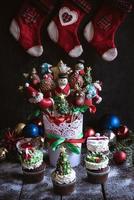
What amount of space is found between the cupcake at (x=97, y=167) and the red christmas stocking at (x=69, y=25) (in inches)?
22.0

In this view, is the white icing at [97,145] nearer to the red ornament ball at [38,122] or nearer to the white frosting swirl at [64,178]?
the white frosting swirl at [64,178]

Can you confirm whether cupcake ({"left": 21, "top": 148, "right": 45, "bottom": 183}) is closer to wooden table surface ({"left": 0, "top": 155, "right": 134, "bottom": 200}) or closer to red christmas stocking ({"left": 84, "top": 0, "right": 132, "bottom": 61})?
wooden table surface ({"left": 0, "top": 155, "right": 134, "bottom": 200})

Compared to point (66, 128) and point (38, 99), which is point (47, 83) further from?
point (66, 128)

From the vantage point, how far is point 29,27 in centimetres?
209

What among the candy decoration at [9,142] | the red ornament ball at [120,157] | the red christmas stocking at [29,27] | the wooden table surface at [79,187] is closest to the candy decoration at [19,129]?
the candy decoration at [9,142]

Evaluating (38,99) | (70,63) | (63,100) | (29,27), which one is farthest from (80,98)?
(29,27)

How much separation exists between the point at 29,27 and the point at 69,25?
190mm

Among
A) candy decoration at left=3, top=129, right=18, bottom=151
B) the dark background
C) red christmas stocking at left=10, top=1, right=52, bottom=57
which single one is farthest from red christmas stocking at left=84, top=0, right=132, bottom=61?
candy decoration at left=3, top=129, right=18, bottom=151

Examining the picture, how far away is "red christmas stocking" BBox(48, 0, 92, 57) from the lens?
2074mm

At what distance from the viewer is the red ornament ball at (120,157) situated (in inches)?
76.4

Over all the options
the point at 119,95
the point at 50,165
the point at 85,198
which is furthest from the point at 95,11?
the point at 85,198

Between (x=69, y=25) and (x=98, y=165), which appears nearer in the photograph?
(x=98, y=165)

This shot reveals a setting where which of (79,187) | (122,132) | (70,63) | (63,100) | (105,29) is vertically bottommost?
(79,187)

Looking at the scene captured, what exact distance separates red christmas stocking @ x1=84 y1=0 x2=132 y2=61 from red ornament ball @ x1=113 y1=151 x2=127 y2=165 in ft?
1.51
